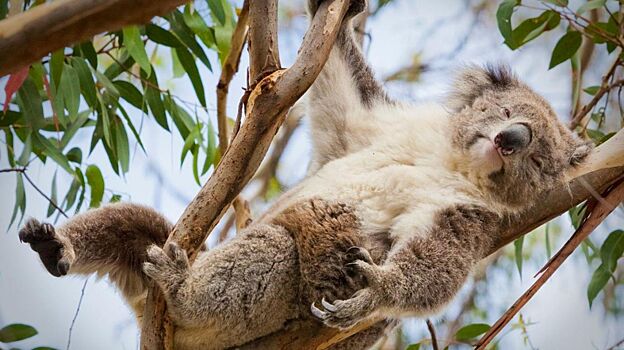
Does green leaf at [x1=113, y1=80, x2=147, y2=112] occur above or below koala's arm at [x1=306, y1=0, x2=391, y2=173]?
above

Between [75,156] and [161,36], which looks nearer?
[161,36]

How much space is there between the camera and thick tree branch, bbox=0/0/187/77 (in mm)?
1065

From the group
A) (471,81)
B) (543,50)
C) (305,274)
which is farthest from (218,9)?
(543,50)

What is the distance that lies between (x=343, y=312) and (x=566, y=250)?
718 mm

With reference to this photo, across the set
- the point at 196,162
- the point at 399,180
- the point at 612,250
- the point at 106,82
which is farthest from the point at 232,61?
the point at 612,250

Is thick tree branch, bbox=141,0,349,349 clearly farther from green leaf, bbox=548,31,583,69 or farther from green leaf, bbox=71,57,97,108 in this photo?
green leaf, bbox=548,31,583,69

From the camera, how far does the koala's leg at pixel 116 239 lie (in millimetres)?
2281

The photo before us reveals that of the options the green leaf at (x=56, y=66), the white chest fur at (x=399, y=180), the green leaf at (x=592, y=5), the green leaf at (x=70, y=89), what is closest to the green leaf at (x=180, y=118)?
the green leaf at (x=70, y=89)

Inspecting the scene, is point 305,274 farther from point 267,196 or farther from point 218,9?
point 267,196

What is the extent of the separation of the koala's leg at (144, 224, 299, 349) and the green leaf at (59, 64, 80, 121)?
2.71 ft

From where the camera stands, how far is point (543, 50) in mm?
4719

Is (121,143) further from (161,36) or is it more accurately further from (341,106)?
(341,106)

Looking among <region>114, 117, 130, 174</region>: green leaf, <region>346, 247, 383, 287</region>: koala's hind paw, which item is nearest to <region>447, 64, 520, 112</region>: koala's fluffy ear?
<region>346, 247, 383, 287</region>: koala's hind paw

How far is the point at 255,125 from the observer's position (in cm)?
190
